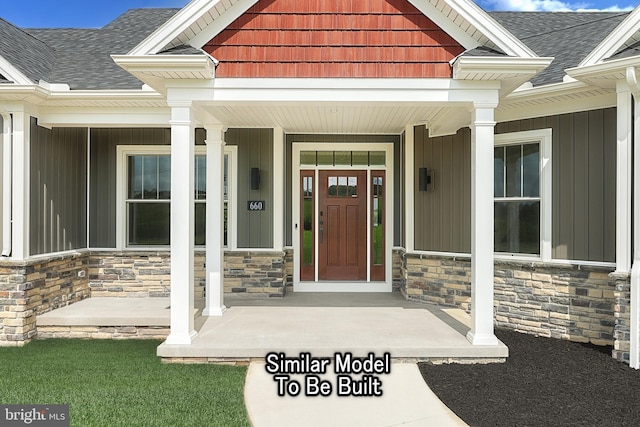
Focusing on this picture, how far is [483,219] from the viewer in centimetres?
517

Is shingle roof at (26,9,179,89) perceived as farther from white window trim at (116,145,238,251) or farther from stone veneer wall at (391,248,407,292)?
stone veneer wall at (391,248,407,292)

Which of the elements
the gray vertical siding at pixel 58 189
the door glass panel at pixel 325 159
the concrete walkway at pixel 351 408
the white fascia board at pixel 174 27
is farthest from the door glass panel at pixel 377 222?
the gray vertical siding at pixel 58 189

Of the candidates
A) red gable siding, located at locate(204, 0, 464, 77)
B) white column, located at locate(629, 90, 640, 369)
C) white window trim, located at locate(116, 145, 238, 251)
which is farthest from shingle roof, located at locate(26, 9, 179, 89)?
white column, located at locate(629, 90, 640, 369)

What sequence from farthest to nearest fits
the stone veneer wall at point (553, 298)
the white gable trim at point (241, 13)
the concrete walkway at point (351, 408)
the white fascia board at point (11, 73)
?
the white fascia board at point (11, 73) < the stone veneer wall at point (553, 298) < the white gable trim at point (241, 13) < the concrete walkway at point (351, 408)

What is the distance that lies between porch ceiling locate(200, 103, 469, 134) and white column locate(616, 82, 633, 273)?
161 cm

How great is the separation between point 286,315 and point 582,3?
1894 inches

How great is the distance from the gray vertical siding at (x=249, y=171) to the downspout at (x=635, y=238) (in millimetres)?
4984

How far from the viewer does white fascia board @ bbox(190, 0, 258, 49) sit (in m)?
5.15

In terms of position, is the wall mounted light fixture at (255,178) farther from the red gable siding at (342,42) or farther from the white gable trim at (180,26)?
the white gable trim at (180,26)

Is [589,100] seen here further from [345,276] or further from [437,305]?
[345,276]

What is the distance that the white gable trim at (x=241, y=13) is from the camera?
4.90 meters

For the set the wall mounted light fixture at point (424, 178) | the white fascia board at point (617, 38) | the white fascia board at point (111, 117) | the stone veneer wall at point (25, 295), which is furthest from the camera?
the wall mounted light fixture at point (424, 178)

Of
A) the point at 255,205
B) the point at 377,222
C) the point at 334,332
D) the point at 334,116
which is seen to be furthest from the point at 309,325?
the point at 377,222

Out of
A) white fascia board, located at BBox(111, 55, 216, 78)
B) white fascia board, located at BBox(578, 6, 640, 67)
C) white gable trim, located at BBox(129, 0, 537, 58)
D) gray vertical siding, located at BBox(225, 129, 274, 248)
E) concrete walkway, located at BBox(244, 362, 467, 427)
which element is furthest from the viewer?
gray vertical siding, located at BBox(225, 129, 274, 248)
